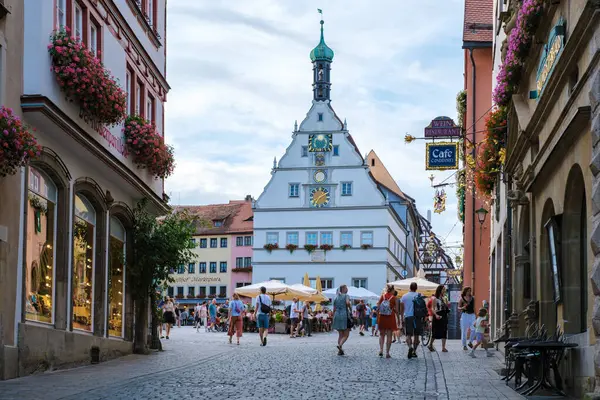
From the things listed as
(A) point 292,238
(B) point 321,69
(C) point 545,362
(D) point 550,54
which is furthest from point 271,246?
(C) point 545,362

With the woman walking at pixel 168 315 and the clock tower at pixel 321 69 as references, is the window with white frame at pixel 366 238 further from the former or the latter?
the woman walking at pixel 168 315

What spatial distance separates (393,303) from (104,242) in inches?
255

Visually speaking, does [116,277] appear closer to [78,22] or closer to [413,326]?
[78,22]

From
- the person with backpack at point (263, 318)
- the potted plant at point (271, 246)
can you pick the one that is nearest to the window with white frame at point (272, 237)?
the potted plant at point (271, 246)

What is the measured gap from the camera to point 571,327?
1338 cm

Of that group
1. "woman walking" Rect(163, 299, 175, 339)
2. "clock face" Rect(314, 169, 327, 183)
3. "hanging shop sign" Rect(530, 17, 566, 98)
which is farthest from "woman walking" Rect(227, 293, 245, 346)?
"clock face" Rect(314, 169, 327, 183)

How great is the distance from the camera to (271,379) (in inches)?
626

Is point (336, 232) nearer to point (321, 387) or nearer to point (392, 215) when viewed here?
point (392, 215)

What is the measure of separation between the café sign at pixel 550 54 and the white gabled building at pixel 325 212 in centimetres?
6416

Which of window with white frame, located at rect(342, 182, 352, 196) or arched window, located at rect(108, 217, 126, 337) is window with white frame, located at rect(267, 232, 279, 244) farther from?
arched window, located at rect(108, 217, 126, 337)

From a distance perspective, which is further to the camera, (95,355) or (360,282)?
(360,282)

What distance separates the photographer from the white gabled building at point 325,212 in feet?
262

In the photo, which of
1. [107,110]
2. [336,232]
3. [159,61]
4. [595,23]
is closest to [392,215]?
[336,232]

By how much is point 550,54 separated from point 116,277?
40.6ft
